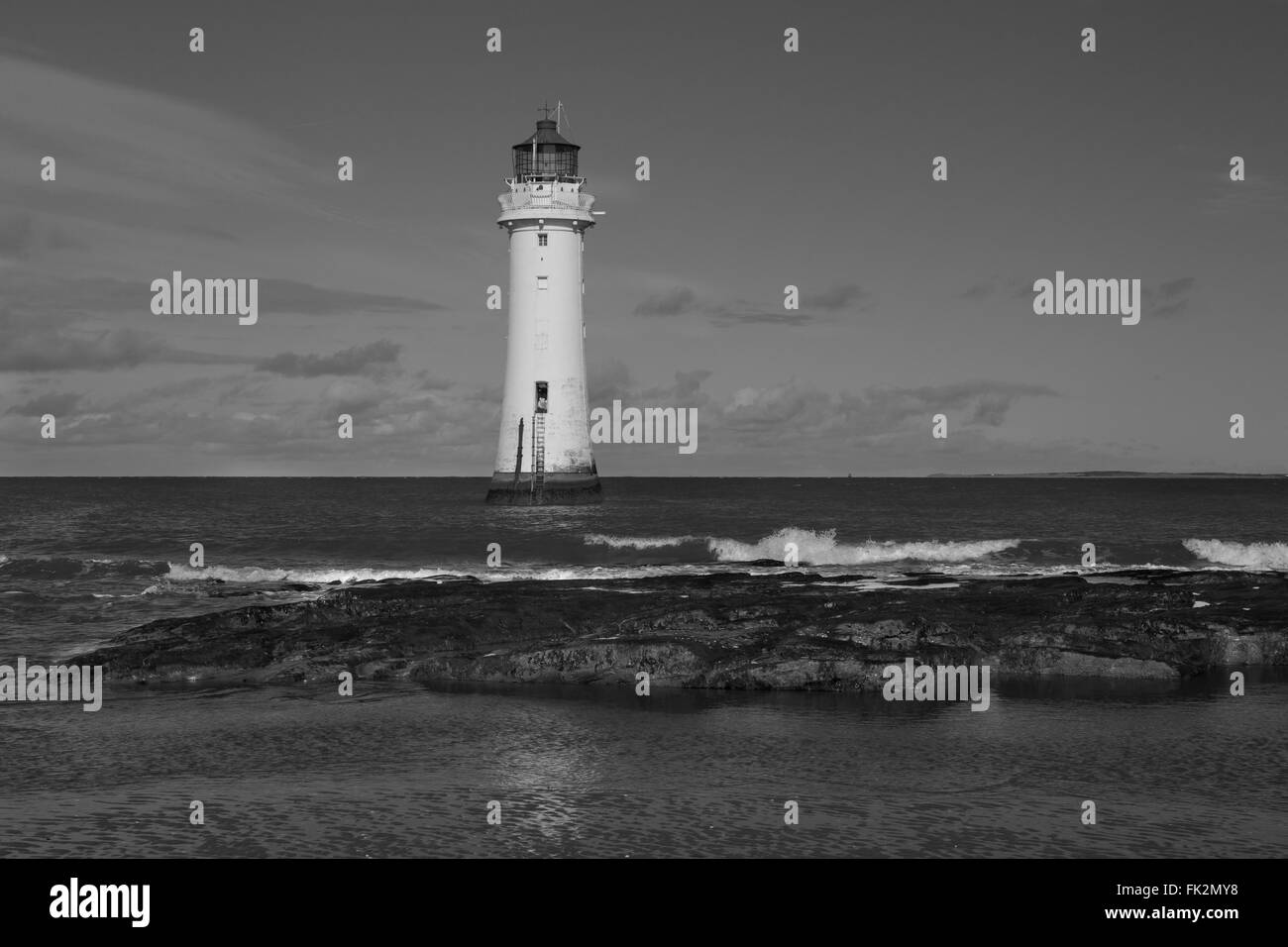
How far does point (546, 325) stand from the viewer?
60.4 meters

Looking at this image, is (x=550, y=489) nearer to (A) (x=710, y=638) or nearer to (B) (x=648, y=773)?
(A) (x=710, y=638)

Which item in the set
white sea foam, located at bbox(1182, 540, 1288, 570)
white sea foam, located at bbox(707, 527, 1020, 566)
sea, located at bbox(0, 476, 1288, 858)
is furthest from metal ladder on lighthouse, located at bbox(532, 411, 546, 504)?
sea, located at bbox(0, 476, 1288, 858)

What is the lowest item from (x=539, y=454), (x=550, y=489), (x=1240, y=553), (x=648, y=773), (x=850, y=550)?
(x=648, y=773)

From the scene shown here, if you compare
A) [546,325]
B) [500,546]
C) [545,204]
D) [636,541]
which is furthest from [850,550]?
[545,204]

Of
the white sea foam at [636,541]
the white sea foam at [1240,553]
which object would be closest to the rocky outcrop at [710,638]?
the white sea foam at [1240,553]

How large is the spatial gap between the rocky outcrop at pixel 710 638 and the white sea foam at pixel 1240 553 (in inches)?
1024

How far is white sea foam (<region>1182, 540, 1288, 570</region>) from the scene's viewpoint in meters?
49.6

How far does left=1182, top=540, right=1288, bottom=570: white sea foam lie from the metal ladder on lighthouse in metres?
29.4

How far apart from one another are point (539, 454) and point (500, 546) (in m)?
11.8

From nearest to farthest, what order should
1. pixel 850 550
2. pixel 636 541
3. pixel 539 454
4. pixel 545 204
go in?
1. pixel 850 550
2. pixel 636 541
3. pixel 545 204
4. pixel 539 454
